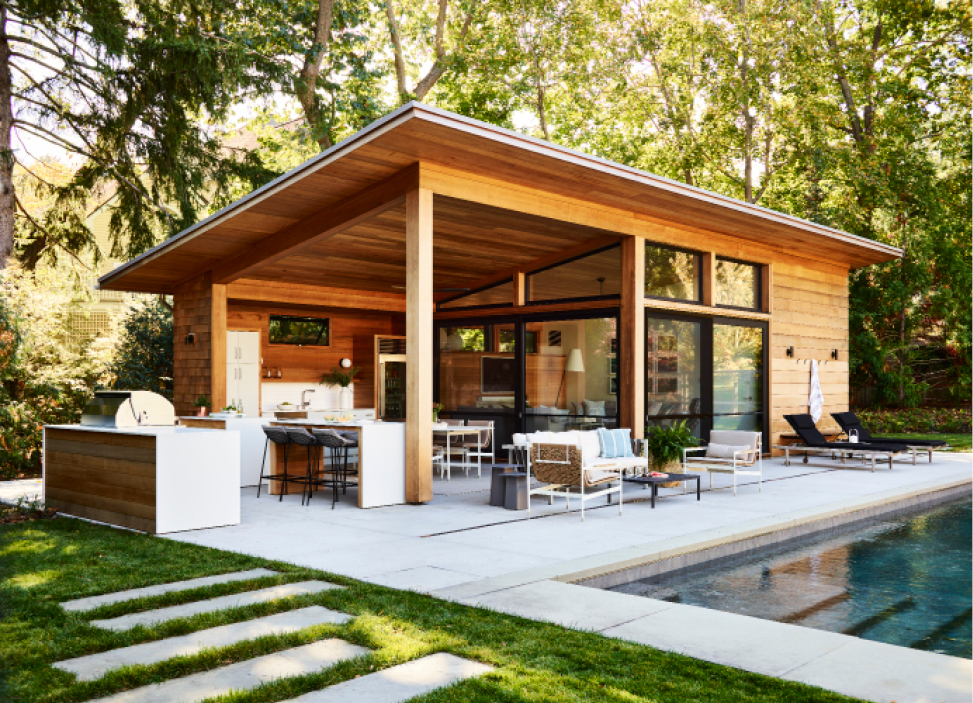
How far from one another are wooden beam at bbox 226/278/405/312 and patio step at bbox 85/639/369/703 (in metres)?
9.63

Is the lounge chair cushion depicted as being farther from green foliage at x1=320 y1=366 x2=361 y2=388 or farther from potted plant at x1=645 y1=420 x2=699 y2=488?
green foliage at x1=320 y1=366 x2=361 y2=388

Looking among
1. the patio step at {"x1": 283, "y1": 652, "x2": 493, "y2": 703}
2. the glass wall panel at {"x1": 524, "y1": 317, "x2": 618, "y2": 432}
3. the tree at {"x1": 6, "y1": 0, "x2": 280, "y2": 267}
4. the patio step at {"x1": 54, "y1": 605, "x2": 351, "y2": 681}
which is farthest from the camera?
the tree at {"x1": 6, "y1": 0, "x2": 280, "y2": 267}

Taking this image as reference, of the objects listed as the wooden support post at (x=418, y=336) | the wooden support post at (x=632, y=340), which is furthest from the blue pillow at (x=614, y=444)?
the wooden support post at (x=418, y=336)

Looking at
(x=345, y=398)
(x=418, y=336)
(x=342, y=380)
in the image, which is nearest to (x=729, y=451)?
(x=418, y=336)

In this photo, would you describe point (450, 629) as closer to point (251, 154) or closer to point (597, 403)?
point (597, 403)

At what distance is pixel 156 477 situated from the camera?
6645 millimetres

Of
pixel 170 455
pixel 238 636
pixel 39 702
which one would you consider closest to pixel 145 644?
pixel 238 636

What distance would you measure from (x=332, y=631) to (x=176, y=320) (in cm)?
1054

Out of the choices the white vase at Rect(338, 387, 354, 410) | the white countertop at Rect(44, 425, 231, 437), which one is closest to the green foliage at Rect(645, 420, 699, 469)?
the white countertop at Rect(44, 425, 231, 437)

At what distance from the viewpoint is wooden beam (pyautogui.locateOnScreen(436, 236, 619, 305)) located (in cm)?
1106

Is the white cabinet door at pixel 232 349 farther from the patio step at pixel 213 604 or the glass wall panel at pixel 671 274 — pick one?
the patio step at pixel 213 604

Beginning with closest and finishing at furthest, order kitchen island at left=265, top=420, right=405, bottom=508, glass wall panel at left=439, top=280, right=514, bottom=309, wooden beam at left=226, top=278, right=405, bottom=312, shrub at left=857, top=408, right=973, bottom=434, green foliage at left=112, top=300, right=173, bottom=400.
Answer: kitchen island at left=265, top=420, right=405, bottom=508, glass wall panel at left=439, top=280, right=514, bottom=309, wooden beam at left=226, top=278, right=405, bottom=312, green foliage at left=112, top=300, right=173, bottom=400, shrub at left=857, top=408, right=973, bottom=434

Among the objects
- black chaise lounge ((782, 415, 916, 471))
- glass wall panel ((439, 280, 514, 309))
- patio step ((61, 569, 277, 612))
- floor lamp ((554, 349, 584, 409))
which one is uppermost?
glass wall panel ((439, 280, 514, 309))

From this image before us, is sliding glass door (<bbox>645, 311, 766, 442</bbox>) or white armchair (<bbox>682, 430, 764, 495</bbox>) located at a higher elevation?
sliding glass door (<bbox>645, 311, 766, 442</bbox>)
